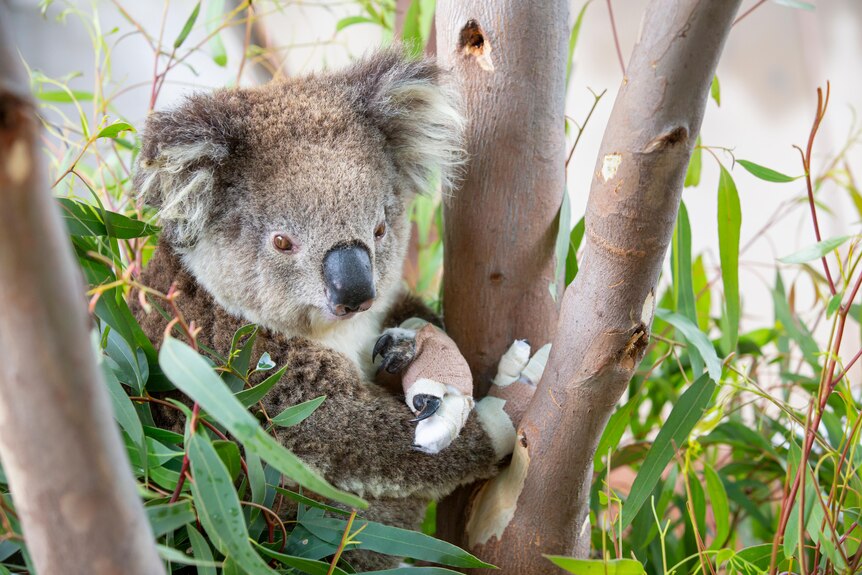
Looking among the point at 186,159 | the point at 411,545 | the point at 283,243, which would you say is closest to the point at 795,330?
the point at 411,545

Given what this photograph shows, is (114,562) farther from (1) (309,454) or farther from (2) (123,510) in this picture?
(1) (309,454)

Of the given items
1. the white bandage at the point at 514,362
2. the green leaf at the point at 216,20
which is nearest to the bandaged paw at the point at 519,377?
the white bandage at the point at 514,362

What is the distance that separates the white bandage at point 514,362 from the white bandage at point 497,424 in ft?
0.15

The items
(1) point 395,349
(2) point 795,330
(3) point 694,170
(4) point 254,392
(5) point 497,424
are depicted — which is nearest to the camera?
(4) point 254,392

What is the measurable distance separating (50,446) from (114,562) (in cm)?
12

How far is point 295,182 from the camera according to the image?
4.94 feet

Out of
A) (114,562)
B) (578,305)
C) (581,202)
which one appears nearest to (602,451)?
(578,305)

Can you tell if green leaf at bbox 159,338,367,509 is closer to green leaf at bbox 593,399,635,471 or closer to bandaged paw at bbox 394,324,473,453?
bandaged paw at bbox 394,324,473,453

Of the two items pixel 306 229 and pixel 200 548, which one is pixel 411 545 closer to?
pixel 200 548

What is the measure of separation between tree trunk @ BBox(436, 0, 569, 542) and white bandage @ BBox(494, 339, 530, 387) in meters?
0.03

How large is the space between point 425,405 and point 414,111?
0.66 m

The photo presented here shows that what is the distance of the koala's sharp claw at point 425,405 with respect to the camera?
1.52m

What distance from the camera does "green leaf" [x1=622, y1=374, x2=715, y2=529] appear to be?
1.48 m

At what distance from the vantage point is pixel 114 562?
66 cm
